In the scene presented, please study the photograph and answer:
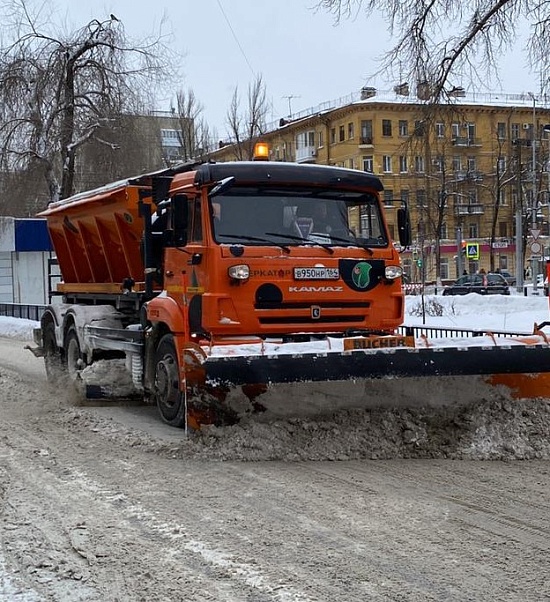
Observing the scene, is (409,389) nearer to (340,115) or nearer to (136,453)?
(136,453)

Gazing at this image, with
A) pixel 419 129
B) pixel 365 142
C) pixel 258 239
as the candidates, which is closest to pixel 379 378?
pixel 258 239

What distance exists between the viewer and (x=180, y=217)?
26.6 feet

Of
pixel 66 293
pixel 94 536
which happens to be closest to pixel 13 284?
pixel 66 293

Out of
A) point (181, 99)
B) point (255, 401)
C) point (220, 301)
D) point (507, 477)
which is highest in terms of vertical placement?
point (181, 99)

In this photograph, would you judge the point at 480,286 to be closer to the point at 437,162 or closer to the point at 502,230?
the point at 437,162

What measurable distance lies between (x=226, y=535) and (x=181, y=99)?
109ft

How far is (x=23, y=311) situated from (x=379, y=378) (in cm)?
2400

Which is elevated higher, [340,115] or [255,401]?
[340,115]

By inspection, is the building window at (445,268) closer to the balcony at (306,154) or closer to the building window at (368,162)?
the building window at (368,162)

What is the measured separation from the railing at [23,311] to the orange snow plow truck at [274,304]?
17.9m

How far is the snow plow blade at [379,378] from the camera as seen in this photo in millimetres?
6711

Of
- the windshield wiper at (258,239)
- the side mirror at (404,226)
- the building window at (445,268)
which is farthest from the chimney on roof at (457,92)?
the building window at (445,268)

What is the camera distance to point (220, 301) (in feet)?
25.1

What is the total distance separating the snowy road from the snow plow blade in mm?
174
